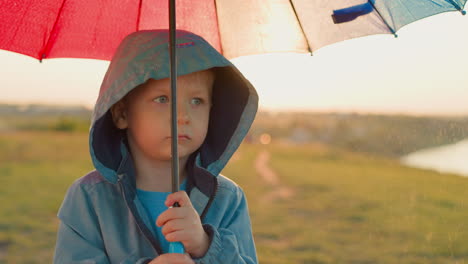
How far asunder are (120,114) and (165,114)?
7.4 inches

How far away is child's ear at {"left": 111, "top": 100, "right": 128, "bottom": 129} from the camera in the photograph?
1664 millimetres

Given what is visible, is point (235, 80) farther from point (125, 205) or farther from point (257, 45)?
point (125, 205)

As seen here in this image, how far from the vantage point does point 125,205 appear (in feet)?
5.36

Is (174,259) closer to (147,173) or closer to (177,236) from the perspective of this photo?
(177,236)

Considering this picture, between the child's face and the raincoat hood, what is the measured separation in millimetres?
47

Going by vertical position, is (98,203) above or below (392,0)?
below

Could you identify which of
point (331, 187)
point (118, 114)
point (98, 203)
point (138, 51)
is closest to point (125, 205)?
point (98, 203)

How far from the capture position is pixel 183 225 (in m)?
1.41

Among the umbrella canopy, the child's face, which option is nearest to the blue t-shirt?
the child's face

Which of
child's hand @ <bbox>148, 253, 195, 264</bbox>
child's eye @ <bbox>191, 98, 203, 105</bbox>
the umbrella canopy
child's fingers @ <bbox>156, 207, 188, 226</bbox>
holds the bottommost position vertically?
child's hand @ <bbox>148, 253, 195, 264</bbox>

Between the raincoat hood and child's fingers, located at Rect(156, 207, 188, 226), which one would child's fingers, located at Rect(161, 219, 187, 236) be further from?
the raincoat hood

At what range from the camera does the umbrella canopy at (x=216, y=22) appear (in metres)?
1.79

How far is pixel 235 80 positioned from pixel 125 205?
0.52 meters

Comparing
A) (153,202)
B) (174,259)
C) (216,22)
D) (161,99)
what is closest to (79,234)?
(153,202)
